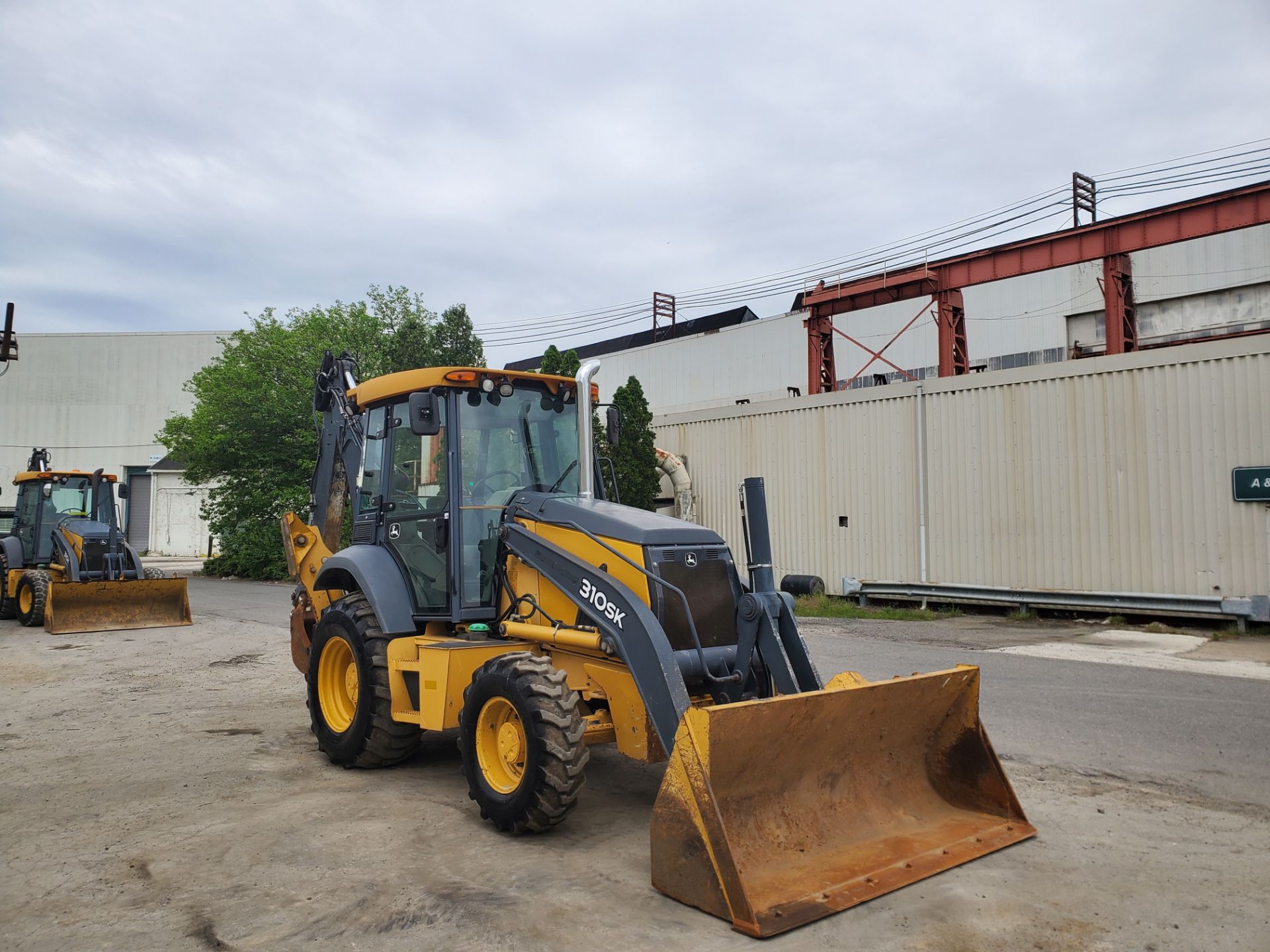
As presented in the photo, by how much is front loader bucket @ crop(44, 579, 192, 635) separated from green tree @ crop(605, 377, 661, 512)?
8.73 meters

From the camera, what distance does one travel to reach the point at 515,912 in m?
3.98

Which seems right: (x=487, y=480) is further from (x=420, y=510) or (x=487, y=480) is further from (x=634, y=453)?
(x=634, y=453)

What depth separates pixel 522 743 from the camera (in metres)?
4.94

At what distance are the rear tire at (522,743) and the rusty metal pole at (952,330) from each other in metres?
Answer: 17.7

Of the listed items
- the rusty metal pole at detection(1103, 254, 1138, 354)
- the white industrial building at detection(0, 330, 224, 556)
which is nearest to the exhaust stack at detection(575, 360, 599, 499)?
the rusty metal pole at detection(1103, 254, 1138, 354)

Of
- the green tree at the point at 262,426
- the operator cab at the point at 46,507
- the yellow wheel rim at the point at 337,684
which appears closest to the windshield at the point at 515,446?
the yellow wheel rim at the point at 337,684

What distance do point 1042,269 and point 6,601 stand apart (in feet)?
65.8

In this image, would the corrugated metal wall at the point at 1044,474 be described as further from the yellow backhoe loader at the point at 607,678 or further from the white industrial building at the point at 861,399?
the yellow backhoe loader at the point at 607,678

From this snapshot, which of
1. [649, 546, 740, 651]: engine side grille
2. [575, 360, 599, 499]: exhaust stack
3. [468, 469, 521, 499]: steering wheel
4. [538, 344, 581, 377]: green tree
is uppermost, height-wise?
[538, 344, 581, 377]: green tree

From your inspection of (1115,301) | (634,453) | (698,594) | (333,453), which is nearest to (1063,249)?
(1115,301)

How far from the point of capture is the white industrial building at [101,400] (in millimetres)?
43750

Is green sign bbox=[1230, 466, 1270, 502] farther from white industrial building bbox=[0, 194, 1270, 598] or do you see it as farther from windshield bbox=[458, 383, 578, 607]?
windshield bbox=[458, 383, 578, 607]

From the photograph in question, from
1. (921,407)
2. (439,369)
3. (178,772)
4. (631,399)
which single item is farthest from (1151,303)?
(178,772)

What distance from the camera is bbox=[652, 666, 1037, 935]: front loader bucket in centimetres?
396
